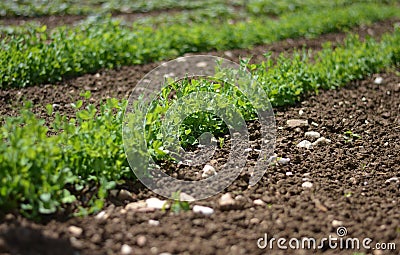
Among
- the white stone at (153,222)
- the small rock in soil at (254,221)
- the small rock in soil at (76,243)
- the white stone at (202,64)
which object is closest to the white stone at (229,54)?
the white stone at (202,64)

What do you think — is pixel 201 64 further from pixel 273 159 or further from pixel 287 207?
pixel 287 207

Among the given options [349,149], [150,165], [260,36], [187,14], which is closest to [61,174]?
[150,165]

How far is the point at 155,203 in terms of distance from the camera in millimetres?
2842

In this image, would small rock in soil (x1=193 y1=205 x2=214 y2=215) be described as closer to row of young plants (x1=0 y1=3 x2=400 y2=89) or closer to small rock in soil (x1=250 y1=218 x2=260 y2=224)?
small rock in soil (x1=250 y1=218 x2=260 y2=224)

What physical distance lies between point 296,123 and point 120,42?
223cm

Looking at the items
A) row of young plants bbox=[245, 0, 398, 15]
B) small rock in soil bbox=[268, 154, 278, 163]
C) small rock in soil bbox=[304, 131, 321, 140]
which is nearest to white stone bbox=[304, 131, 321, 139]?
small rock in soil bbox=[304, 131, 321, 140]

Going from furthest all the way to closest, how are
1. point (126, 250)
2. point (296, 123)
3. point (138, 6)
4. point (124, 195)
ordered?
point (138, 6), point (296, 123), point (124, 195), point (126, 250)

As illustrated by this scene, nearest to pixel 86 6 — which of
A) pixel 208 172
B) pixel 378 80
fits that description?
pixel 378 80

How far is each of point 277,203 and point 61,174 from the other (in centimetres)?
111

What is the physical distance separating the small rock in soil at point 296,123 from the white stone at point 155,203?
141cm

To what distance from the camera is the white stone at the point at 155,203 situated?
2818 mm

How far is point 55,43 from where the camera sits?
198 inches

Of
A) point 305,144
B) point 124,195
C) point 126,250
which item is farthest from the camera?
point 305,144

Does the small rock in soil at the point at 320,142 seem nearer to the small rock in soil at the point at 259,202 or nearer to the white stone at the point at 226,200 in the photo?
the small rock in soil at the point at 259,202
